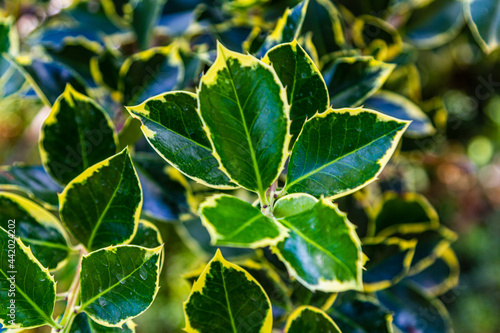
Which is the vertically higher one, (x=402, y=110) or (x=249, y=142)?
(x=249, y=142)

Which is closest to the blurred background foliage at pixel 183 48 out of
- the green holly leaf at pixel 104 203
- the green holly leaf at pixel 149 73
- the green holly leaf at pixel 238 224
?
the green holly leaf at pixel 149 73

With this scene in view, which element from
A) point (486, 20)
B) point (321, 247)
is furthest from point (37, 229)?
point (486, 20)

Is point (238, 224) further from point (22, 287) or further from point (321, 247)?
point (22, 287)

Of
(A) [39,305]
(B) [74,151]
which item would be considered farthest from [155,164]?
(A) [39,305]

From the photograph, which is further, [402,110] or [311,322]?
[402,110]

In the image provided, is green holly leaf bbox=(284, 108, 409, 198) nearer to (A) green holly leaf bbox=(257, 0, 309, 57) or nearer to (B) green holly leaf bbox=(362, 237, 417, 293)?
(A) green holly leaf bbox=(257, 0, 309, 57)

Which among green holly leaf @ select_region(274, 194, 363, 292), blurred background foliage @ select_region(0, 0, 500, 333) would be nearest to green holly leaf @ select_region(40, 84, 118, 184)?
blurred background foliage @ select_region(0, 0, 500, 333)

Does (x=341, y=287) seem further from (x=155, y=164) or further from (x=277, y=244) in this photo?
(x=155, y=164)
